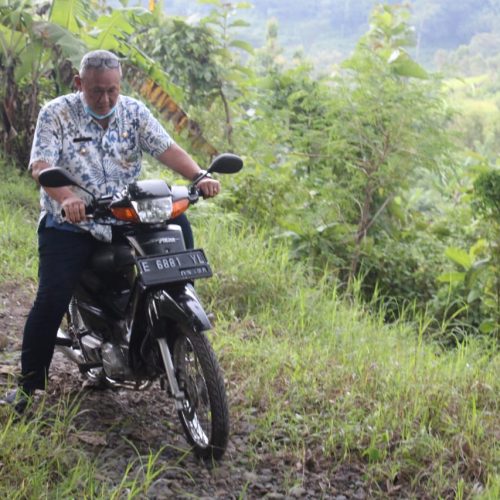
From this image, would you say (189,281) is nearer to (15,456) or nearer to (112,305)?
(112,305)

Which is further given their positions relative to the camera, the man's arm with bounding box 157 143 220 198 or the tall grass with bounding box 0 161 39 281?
the tall grass with bounding box 0 161 39 281

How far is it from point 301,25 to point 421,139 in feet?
406

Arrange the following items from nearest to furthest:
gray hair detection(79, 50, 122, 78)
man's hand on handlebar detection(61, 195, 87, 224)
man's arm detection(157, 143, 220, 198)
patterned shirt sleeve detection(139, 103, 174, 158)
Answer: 1. man's hand on handlebar detection(61, 195, 87, 224)
2. gray hair detection(79, 50, 122, 78)
3. patterned shirt sleeve detection(139, 103, 174, 158)
4. man's arm detection(157, 143, 220, 198)

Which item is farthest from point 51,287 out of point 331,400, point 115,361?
point 331,400

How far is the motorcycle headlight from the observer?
354 centimetres

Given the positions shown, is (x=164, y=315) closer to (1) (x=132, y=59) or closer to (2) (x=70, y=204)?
(2) (x=70, y=204)

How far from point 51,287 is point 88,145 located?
716 millimetres

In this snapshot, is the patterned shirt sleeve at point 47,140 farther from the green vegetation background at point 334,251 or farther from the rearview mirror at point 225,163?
the green vegetation background at point 334,251

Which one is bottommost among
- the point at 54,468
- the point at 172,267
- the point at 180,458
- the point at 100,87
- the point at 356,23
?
the point at 356,23

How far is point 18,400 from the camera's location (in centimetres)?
392

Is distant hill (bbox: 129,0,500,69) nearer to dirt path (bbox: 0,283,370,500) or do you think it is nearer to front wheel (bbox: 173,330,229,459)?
dirt path (bbox: 0,283,370,500)

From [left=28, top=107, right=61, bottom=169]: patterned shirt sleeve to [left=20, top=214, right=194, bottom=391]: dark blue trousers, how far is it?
37 centimetres

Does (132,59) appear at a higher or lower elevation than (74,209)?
lower

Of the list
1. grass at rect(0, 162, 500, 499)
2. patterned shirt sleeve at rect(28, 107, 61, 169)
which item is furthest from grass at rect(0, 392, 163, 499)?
patterned shirt sleeve at rect(28, 107, 61, 169)
